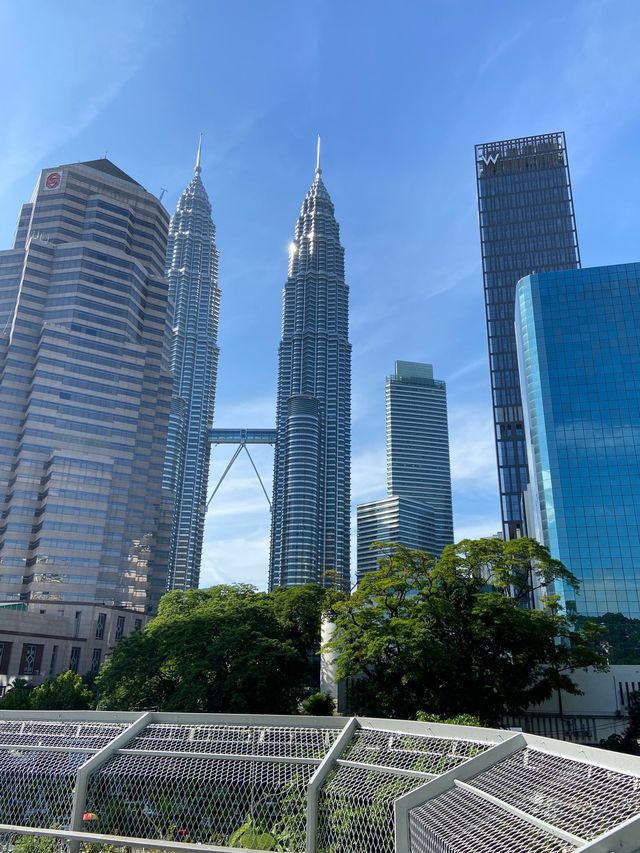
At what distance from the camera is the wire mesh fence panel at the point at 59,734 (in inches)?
884

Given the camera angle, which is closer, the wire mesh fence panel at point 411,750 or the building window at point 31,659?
the wire mesh fence panel at point 411,750

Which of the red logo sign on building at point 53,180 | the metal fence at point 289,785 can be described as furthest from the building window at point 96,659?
the red logo sign on building at point 53,180

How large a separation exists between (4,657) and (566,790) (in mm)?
91737

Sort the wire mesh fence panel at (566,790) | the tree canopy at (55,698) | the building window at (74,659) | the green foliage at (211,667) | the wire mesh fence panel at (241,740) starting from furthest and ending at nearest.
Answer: the building window at (74,659) → the tree canopy at (55,698) → the green foliage at (211,667) → the wire mesh fence panel at (241,740) → the wire mesh fence panel at (566,790)

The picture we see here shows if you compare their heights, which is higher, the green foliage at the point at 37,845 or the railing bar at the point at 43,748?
the railing bar at the point at 43,748

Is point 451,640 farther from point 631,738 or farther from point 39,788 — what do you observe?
point 39,788

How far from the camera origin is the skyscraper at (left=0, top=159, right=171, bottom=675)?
110 m

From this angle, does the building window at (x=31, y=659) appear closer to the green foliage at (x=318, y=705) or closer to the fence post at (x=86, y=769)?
the green foliage at (x=318, y=705)

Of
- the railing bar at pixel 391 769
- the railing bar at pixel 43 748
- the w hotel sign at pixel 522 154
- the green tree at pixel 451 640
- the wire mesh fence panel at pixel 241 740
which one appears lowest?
the railing bar at pixel 43 748

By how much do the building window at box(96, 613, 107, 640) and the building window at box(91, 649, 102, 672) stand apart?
2.11 metres

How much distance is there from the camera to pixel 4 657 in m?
89.2

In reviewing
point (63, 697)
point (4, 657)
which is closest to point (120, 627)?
point (4, 657)

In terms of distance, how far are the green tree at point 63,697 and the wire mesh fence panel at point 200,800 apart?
126 feet

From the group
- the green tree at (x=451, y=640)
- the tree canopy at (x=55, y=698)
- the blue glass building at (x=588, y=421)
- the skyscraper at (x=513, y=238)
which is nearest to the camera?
the green tree at (x=451, y=640)
